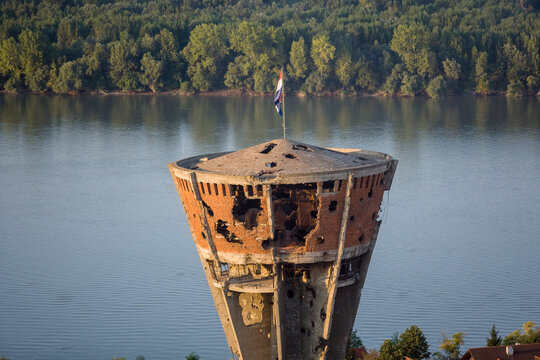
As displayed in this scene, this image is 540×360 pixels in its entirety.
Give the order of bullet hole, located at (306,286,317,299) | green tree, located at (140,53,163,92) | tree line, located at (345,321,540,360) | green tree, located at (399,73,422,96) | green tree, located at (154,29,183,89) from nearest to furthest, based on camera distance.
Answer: bullet hole, located at (306,286,317,299) < tree line, located at (345,321,540,360) < green tree, located at (399,73,422,96) < green tree, located at (140,53,163,92) < green tree, located at (154,29,183,89)

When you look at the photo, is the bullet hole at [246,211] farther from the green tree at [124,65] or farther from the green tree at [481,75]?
the green tree at [124,65]

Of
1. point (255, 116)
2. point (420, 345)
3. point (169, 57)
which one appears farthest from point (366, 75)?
point (420, 345)

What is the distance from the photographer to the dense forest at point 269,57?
112438mm

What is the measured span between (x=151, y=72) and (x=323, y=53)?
18621 mm

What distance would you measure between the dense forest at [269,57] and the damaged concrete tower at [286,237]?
86.1 metres

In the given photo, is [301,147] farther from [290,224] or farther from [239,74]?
[239,74]

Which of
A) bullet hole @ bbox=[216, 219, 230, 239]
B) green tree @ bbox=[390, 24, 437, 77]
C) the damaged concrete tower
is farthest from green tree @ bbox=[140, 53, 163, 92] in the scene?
bullet hole @ bbox=[216, 219, 230, 239]

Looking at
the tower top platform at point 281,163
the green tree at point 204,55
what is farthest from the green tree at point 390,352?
the green tree at point 204,55

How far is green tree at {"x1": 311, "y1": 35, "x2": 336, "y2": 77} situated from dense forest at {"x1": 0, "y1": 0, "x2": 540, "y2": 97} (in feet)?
0.35

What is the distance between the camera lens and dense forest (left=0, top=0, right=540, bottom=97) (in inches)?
4427

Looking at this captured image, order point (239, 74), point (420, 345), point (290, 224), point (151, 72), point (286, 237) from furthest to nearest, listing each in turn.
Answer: point (239, 74) < point (151, 72) < point (420, 345) < point (290, 224) < point (286, 237)

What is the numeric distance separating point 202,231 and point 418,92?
294 ft

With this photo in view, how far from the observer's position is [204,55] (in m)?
116

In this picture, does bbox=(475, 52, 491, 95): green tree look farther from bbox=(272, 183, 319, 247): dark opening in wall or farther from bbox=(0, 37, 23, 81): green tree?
bbox=(272, 183, 319, 247): dark opening in wall
